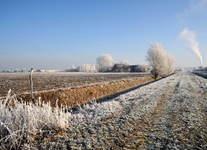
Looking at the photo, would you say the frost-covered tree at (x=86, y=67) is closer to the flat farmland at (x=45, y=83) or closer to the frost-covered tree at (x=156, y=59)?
the frost-covered tree at (x=156, y=59)

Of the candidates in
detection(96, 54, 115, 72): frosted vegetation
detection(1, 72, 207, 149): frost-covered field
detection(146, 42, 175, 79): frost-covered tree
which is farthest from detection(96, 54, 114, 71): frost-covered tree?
detection(1, 72, 207, 149): frost-covered field

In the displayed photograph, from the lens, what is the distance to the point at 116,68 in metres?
110

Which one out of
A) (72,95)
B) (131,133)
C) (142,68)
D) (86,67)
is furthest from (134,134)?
(86,67)

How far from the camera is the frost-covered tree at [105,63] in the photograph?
116 metres

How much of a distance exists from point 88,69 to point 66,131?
12653 centimetres

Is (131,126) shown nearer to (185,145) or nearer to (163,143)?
(163,143)

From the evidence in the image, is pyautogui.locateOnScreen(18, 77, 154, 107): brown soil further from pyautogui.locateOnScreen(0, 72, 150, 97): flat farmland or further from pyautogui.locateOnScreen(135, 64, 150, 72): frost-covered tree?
pyautogui.locateOnScreen(135, 64, 150, 72): frost-covered tree

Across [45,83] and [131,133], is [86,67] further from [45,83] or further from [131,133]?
[131,133]

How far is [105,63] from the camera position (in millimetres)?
117250

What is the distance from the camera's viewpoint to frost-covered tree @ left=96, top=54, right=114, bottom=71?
116 m

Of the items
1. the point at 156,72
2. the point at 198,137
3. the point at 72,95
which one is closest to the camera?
the point at 198,137

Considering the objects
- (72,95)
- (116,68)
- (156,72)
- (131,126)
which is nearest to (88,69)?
(116,68)

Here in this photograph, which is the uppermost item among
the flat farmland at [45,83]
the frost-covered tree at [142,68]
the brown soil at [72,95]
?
the frost-covered tree at [142,68]

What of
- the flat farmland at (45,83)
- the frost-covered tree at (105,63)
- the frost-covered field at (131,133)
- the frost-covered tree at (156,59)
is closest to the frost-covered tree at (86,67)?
the frost-covered tree at (105,63)
